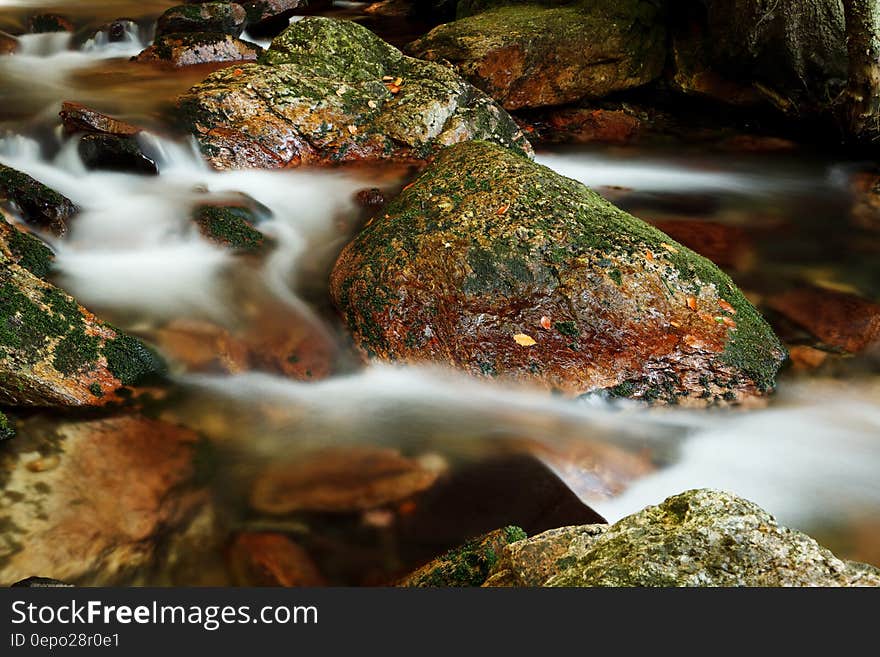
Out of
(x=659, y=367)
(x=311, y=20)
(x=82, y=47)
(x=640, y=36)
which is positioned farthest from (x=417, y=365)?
(x=82, y=47)

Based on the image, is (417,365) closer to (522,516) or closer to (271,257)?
(522,516)

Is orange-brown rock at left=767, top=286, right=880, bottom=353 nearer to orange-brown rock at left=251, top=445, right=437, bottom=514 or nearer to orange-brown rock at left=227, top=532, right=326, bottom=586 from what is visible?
orange-brown rock at left=251, top=445, right=437, bottom=514

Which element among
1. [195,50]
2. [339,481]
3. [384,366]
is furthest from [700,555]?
[195,50]

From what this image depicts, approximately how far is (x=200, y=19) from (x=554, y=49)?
5564mm

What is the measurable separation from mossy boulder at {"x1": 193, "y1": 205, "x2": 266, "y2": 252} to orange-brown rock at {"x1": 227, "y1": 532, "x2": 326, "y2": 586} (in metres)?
2.94

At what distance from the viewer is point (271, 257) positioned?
18.8 ft

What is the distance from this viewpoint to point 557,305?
4387mm

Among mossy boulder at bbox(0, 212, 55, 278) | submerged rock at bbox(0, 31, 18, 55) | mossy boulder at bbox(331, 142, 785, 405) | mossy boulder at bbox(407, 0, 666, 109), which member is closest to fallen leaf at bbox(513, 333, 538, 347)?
mossy boulder at bbox(331, 142, 785, 405)

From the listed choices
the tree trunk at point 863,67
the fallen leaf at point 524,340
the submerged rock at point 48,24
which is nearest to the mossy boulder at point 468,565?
the fallen leaf at point 524,340

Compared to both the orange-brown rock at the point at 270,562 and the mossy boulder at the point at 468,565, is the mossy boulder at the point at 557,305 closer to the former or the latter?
the orange-brown rock at the point at 270,562

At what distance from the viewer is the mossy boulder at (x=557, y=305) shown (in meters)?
4.37

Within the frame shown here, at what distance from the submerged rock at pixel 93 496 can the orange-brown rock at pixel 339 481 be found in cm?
37

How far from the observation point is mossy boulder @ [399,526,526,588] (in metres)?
2.59

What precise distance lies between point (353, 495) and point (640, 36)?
8617 millimetres
